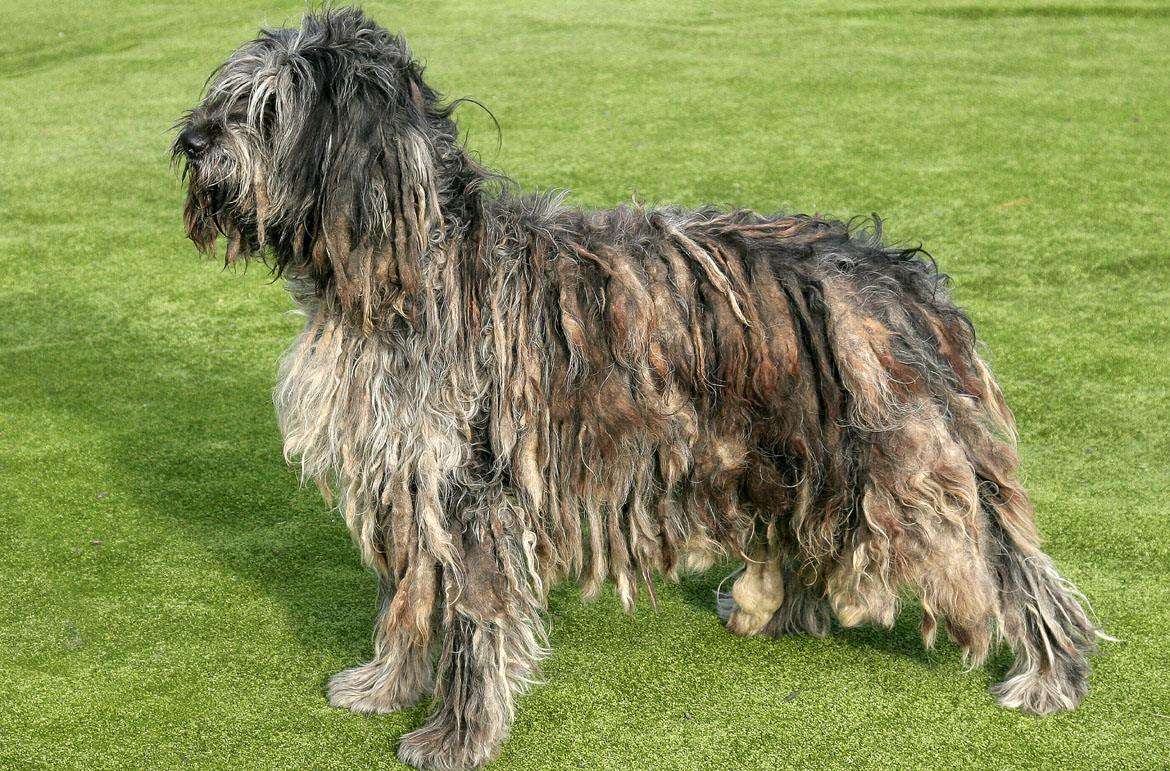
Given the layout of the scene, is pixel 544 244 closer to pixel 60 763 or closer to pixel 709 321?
pixel 709 321

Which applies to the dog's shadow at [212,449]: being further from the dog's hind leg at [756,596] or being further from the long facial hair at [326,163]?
the long facial hair at [326,163]

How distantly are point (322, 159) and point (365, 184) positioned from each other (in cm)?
12

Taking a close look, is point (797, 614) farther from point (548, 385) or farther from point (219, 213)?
point (219, 213)

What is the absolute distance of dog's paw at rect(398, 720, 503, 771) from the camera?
3.58 m

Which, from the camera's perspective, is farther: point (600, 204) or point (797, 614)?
point (600, 204)

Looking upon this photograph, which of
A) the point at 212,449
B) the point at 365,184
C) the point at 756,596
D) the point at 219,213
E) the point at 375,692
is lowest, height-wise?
Answer: the point at 212,449

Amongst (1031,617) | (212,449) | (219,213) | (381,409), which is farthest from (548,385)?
(212,449)

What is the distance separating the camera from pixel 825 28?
12023mm

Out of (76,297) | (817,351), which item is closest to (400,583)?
(817,351)

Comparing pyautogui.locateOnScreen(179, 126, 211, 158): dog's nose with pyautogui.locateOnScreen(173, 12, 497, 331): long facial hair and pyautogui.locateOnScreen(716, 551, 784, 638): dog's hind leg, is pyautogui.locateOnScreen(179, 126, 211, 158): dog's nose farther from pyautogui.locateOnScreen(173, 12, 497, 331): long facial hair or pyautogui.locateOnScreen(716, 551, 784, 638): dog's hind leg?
pyautogui.locateOnScreen(716, 551, 784, 638): dog's hind leg

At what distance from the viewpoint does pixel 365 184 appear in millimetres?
3225

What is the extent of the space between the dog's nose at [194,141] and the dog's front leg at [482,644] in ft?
3.80

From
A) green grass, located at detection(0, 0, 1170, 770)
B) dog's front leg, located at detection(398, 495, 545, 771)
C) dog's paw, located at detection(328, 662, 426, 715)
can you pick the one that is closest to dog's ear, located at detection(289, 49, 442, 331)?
dog's front leg, located at detection(398, 495, 545, 771)

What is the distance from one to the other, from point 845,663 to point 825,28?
9043 millimetres
